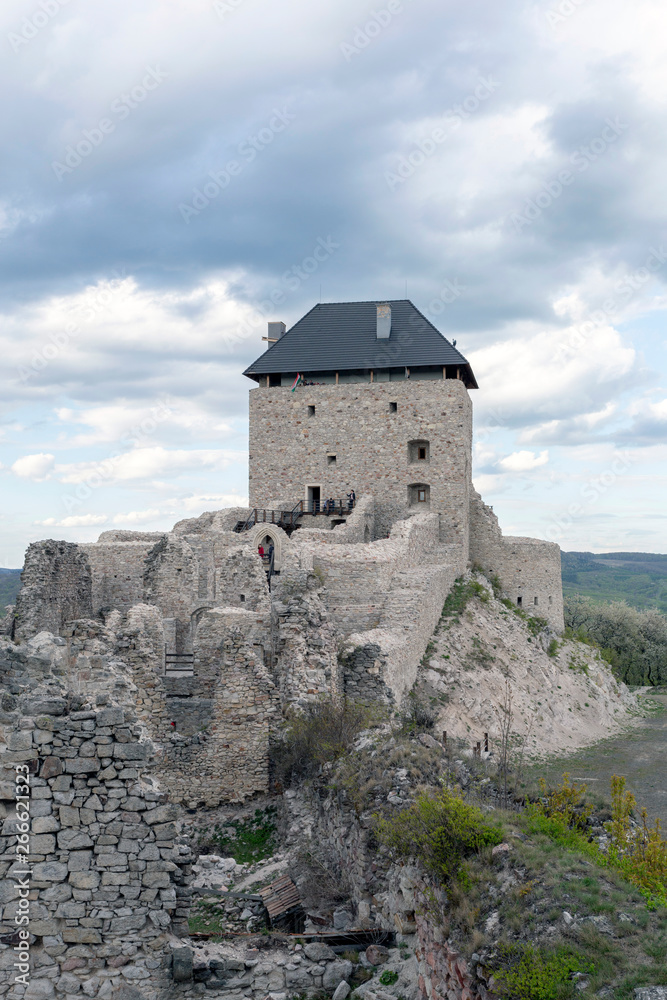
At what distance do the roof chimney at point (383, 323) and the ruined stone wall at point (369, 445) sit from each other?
2.38 metres

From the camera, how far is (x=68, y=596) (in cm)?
1764

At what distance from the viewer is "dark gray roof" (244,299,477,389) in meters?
27.0

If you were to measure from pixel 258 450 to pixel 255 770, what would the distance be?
17555mm

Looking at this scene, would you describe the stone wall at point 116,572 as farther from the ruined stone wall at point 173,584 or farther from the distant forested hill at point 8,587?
the distant forested hill at point 8,587

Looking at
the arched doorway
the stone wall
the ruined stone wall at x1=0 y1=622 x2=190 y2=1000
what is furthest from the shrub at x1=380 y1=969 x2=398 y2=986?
the arched doorway

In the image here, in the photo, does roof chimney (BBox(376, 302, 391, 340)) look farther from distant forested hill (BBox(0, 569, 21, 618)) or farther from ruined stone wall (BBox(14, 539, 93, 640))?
distant forested hill (BBox(0, 569, 21, 618))

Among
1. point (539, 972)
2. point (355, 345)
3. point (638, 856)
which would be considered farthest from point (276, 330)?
point (539, 972)

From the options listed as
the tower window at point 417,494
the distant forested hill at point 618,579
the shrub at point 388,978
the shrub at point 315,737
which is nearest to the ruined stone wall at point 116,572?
the tower window at point 417,494

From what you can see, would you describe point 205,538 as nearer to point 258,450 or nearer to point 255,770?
point 258,450

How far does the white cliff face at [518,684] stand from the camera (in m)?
17.3

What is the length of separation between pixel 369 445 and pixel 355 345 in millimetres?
3900

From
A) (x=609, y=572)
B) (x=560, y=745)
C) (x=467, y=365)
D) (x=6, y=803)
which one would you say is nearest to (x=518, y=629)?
(x=560, y=745)

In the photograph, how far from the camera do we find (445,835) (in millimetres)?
5762

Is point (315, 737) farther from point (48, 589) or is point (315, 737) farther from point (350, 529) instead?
point (350, 529)
